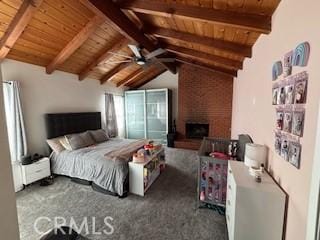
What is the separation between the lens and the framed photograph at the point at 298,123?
3.96ft

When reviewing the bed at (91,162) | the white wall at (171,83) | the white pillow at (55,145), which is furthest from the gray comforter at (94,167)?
the white wall at (171,83)

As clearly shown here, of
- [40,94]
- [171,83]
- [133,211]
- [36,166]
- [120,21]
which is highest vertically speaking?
[120,21]

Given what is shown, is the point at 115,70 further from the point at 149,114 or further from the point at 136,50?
the point at 149,114

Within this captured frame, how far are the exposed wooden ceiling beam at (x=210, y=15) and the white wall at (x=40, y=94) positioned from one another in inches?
103

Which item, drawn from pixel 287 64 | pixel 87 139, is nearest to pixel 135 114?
pixel 87 139

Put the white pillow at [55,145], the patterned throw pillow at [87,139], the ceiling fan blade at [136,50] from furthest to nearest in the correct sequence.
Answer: the patterned throw pillow at [87,139], the white pillow at [55,145], the ceiling fan blade at [136,50]

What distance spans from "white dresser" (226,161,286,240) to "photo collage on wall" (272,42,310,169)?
0.34 metres

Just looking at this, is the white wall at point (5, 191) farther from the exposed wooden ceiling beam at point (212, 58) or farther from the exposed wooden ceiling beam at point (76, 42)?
the exposed wooden ceiling beam at point (212, 58)

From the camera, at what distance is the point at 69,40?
3.35 meters

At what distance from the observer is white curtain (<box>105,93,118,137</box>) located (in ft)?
18.9

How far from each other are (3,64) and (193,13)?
3.33 meters

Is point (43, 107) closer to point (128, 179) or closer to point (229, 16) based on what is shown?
point (128, 179)

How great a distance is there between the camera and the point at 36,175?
10.9ft

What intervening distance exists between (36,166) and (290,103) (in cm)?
405
